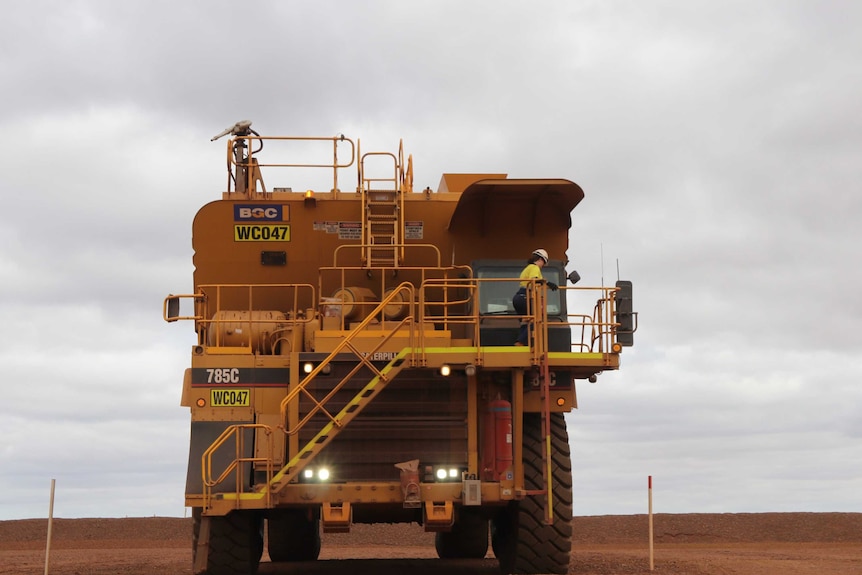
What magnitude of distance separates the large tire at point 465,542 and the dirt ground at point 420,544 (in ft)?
1.04

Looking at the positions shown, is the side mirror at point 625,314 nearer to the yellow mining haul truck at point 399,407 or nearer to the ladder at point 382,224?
the yellow mining haul truck at point 399,407

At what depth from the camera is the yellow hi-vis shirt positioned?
14.0 m

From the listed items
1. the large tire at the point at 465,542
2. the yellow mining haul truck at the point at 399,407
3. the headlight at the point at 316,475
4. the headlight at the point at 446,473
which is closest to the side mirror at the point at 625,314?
the yellow mining haul truck at the point at 399,407

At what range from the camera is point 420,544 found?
2853 centimetres

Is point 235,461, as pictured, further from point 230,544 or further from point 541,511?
point 541,511

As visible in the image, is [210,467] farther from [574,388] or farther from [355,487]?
[574,388]

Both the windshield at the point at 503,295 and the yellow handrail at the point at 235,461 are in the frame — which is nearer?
the yellow handrail at the point at 235,461

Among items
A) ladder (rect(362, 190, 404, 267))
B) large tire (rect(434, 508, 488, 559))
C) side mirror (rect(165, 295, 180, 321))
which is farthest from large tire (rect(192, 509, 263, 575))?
large tire (rect(434, 508, 488, 559))

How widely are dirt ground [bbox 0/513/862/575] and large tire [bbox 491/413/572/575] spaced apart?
13.0 feet

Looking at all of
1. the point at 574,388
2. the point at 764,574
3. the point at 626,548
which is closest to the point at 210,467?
the point at 574,388

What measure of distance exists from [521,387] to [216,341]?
4.10 meters

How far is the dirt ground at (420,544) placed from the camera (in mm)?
19484

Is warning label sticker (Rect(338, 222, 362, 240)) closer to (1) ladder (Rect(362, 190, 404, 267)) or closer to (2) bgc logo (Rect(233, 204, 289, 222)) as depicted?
(1) ladder (Rect(362, 190, 404, 267))

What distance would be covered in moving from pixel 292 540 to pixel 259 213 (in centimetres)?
751
